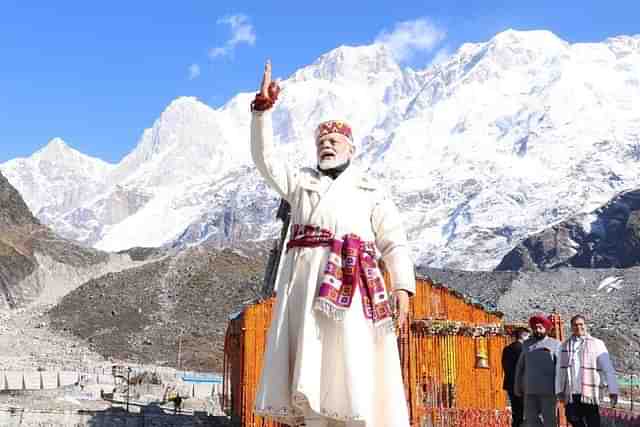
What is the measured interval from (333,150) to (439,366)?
6510 mm

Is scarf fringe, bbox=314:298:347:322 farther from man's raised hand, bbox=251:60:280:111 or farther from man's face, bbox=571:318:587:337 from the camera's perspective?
man's face, bbox=571:318:587:337

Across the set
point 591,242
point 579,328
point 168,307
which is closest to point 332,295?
point 579,328

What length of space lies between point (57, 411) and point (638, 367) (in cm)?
2925

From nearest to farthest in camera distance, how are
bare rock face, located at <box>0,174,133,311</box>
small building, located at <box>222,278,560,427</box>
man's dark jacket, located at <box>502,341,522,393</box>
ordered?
man's dark jacket, located at <box>502,341,522,393</box>, small building, located at <box>222,278,560,427</box>, bare rock face, located at <box>0,174,133,311</box>

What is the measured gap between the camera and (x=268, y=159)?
159 inches

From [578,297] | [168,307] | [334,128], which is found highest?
[578,297]

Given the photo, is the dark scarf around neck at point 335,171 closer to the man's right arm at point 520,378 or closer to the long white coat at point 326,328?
the long white coat at point 326,328

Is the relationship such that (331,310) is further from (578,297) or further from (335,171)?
(578,297)

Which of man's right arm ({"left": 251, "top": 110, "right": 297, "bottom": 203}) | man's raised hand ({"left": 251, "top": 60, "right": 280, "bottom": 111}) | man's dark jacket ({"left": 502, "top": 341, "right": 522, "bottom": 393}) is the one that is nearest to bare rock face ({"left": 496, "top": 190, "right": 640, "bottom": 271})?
man's dark jacket ({"left": 502, "top": 341, "right": 522, "bottom": 393})

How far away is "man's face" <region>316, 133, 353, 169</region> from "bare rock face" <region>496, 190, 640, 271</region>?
87603 millimetres

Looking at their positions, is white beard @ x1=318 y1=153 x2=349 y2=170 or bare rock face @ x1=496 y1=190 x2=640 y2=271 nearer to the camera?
white beard @ x1=318 y1=153 x2=349 y2=170

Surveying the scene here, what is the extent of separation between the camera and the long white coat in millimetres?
3670

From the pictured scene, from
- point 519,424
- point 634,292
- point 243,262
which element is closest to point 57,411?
point 519,424

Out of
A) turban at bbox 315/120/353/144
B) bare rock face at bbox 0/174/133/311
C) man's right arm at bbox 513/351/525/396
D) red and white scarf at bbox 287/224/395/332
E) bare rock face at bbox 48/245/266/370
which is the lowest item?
man's right arm at bbox 513/351/525/396
